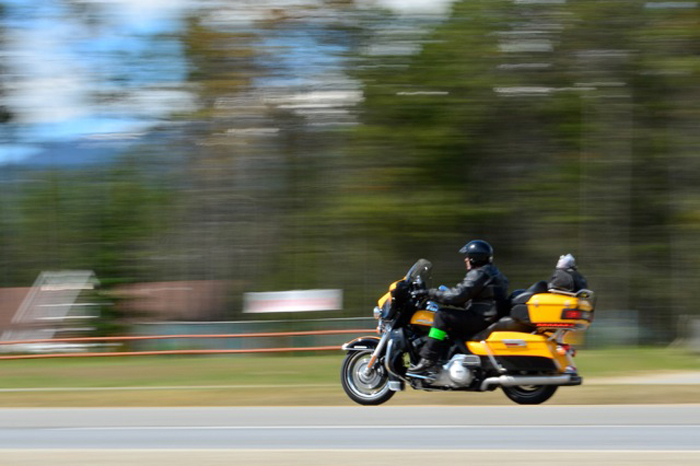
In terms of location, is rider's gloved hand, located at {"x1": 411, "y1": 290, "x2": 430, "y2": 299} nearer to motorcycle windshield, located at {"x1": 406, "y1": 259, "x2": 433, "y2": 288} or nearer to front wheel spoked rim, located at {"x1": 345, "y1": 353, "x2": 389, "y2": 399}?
motorcycle windshield, located at {"x1": 406, "y1": 259, "x2": 433, "y2": 288}

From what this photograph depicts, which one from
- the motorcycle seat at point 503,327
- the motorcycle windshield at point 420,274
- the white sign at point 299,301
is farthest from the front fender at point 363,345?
the white sign at point 299,301

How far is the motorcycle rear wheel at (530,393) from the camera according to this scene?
11.4 m

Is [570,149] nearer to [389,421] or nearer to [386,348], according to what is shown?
[386,348]

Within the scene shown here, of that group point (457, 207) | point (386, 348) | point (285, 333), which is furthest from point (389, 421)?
point (457, 207)

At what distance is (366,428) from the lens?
30.6ft

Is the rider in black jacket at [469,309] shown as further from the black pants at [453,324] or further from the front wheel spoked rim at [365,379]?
the front wheel spoked rim at [365,379]

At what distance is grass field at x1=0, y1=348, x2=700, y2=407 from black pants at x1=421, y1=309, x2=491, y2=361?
0.78 meters

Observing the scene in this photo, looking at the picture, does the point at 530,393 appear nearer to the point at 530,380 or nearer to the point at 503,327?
the point at 530,380

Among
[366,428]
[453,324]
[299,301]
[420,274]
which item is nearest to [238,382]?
[420,274]

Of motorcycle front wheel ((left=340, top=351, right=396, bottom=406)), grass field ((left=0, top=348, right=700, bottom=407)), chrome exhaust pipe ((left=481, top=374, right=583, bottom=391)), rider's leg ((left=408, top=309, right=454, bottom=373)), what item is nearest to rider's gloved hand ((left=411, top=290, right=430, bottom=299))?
rider's leg ((left=408, top=309, right=454, bottom=373))

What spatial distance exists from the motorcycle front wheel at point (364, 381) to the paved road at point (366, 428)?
60 centimetres

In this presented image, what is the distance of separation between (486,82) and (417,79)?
5.83 feet

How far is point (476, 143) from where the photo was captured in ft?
88.0

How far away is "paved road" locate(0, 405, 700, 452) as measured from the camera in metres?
8.19
